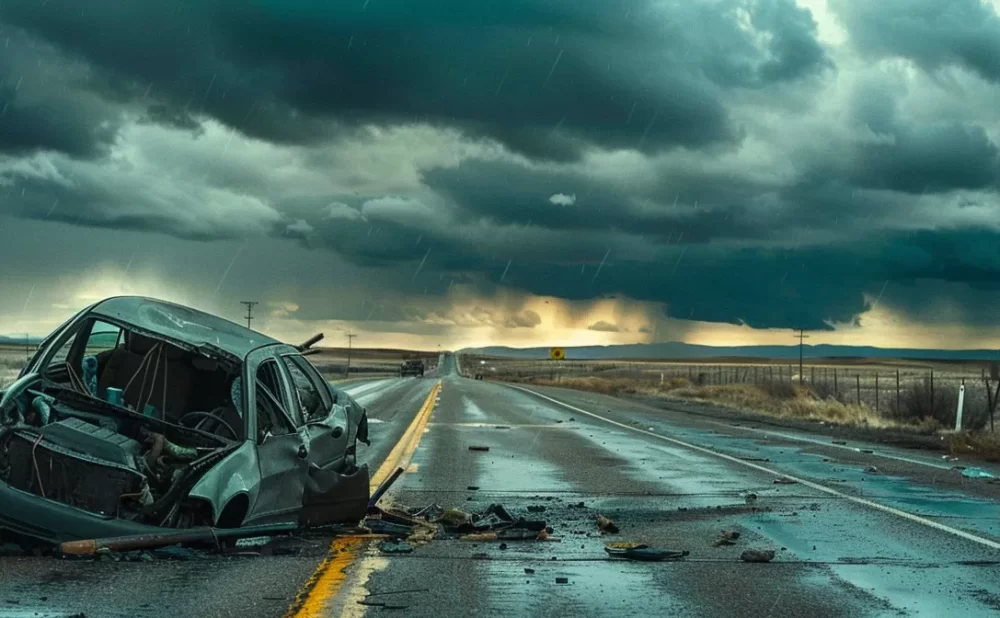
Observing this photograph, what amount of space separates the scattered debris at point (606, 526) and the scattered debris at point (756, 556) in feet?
4.76

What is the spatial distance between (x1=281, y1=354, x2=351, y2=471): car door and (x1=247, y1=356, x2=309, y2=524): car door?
173mm

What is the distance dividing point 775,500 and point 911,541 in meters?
2.89

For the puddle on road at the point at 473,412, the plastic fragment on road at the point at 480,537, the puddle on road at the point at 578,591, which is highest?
the puddle on road at the point at 473,412

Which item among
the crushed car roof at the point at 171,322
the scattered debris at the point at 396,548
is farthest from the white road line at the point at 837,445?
the crushed car roof at the point at 171,322

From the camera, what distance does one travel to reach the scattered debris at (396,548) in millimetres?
8312

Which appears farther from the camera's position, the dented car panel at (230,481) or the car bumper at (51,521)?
the dented car panel at (230,481)

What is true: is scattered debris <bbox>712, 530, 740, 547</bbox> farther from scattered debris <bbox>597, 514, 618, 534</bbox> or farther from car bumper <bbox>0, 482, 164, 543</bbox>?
car bumper <bbox>0, 482, 164, 543</bbox>

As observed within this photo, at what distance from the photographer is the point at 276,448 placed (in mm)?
8250

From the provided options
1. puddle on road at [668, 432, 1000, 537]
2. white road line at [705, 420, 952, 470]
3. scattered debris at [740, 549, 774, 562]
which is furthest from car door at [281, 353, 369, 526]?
white road line at [705, 420, 952, 470]

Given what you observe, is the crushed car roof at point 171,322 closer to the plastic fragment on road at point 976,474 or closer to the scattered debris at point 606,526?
the scattered debris at point 606,526

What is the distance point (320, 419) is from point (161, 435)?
2.01 m

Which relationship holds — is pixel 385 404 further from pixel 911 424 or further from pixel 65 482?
pixel 65 482

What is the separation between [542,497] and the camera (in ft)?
39.3

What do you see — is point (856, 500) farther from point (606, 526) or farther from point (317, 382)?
point (317, 382)
